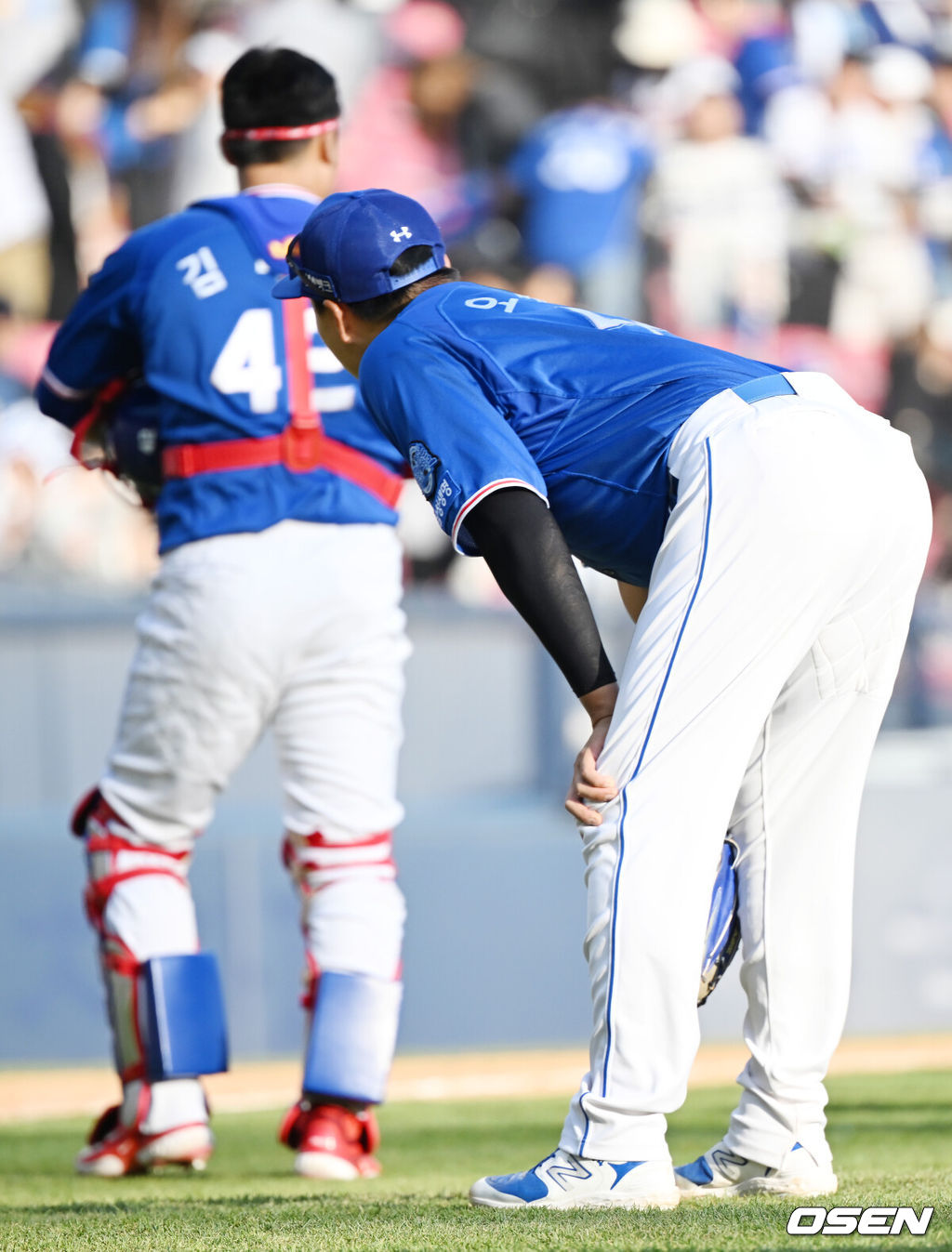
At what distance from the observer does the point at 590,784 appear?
248 centimetres

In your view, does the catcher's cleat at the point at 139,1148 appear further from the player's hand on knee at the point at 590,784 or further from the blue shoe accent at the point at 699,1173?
the player's hand on knee at the point at 590,784

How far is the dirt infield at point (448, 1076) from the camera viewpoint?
18.3ft

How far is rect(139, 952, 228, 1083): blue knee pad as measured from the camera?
3600 millimetres

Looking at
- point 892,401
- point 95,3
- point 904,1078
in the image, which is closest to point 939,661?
point 904,1078

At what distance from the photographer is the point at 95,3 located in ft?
31.6

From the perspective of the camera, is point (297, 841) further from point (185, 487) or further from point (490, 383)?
point (490, 383)

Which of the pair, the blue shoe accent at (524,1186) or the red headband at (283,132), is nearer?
the blue shoe accent at (524,1186)

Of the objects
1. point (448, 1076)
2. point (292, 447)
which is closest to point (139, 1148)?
point (292, 447)

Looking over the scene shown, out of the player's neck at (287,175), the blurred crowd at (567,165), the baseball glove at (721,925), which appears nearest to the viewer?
the baseball glove at (721,925)

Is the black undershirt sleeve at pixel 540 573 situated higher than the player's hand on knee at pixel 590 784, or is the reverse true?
the black undershirt sleeve at pixel 540 573

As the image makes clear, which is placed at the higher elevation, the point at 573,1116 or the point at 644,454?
the point at 644,454

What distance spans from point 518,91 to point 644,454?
8218 mm

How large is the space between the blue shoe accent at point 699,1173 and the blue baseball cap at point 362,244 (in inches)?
58.1
